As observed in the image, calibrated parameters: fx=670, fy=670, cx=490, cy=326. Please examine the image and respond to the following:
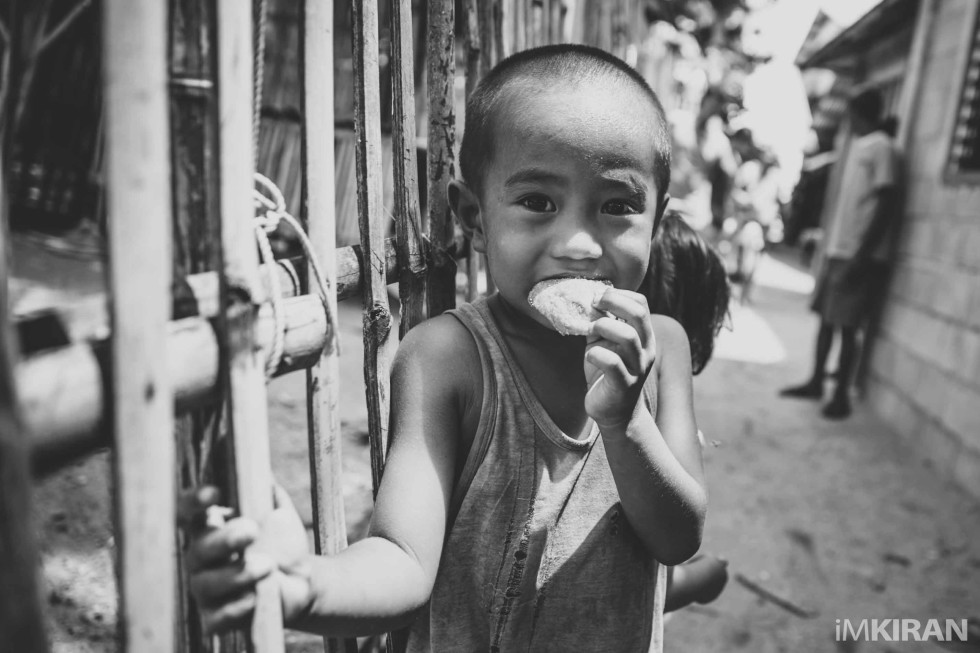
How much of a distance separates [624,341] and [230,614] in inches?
24.9

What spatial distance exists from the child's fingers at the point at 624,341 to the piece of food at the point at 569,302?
46 mm

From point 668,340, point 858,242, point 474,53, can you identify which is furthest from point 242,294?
point 858,242

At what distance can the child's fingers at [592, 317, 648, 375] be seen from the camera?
3.33 feet

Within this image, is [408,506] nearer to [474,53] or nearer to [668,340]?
[668,340]

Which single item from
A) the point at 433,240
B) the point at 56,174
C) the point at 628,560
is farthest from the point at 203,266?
the point at 56,174

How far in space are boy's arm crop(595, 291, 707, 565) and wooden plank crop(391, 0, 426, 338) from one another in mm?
434

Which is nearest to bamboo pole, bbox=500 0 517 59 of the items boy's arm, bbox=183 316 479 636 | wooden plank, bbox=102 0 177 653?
boy's arm, bbox=183 316 479 636

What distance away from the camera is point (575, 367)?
1.29 m

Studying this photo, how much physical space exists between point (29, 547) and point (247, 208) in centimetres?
38

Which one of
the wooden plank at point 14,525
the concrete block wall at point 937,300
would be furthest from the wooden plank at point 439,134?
the concrete block wall at point 937,300

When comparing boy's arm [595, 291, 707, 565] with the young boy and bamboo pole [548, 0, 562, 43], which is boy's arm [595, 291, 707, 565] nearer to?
the young boy

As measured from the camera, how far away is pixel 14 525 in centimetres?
44

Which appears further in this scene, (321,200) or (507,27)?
(507,27)

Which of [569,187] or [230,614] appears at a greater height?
[569,187]
